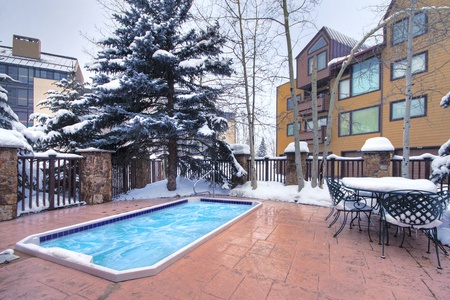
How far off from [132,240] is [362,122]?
1232 cm

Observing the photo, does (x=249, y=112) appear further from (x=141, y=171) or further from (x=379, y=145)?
(x=141, y=171)

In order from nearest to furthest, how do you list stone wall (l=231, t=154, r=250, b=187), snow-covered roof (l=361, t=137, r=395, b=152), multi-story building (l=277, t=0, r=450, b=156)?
snow-covered roof (l=361, t=137, r=395, b=152) < multi-story building (l=277, t=0, r=450, b=156) < stone wall (l=231, t=154, r=250, b=187)

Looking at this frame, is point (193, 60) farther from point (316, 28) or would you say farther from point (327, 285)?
point (327, 285)

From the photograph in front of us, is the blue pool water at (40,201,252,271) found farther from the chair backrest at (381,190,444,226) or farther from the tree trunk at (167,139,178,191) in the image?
the chair backrest at (381,190,444,226)

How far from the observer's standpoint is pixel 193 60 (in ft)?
21.3

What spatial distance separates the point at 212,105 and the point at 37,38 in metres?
23.5

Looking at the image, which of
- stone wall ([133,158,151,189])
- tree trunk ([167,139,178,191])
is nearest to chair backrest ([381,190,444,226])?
tree trunk ([167,139,178,191])

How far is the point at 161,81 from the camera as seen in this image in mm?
6645

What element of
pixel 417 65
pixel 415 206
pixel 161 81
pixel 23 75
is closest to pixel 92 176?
pixel 161 81

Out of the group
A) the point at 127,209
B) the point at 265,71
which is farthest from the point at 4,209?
the point at 265,71

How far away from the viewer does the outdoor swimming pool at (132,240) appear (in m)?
2.19

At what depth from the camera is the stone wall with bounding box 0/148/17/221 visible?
148 inches

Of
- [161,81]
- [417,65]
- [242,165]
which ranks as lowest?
[242,165]

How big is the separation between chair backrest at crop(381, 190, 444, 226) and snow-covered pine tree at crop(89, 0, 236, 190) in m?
4.39
